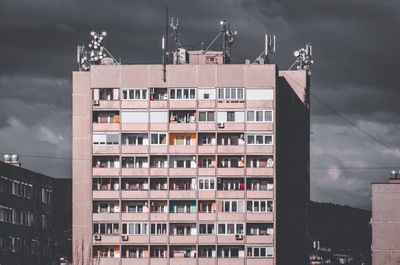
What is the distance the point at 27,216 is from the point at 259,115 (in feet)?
142

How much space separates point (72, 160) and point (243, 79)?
25.9 metres

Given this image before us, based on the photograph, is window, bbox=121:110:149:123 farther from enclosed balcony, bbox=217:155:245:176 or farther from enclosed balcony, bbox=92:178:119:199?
enclosed balcony, bbox=217:155:245:176

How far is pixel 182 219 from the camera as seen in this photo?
150 metres

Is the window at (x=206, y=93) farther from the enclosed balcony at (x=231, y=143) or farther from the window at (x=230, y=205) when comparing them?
the window at (x=230, y=205)

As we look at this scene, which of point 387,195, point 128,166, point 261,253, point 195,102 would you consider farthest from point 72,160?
point 387,195

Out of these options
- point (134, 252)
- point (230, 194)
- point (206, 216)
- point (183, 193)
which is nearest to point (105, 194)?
point (134, 252)

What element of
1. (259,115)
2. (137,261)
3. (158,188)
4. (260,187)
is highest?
(259,115)

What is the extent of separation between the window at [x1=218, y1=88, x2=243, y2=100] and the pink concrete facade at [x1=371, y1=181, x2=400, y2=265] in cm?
3736

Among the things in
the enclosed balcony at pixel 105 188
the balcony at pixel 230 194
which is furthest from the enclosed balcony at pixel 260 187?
the enclosed balcony at pixel 105 188

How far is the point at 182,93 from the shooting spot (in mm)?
152375

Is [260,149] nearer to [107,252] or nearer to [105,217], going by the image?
[105,217]

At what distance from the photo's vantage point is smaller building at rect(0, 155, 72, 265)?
16125cm

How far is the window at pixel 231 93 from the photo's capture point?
15175cm

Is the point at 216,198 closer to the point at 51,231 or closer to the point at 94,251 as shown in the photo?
the point at 94,251
